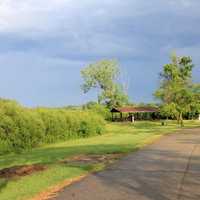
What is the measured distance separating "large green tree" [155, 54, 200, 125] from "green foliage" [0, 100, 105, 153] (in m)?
27.0

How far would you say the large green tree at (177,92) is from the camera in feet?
214

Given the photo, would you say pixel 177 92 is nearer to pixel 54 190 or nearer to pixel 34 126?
pixel 34 126

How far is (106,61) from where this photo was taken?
342 ft

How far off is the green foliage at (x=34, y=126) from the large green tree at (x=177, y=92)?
27.0 m

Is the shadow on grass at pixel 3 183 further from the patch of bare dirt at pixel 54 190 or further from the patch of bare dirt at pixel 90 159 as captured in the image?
the patch of bare dirt at pixel 90 159

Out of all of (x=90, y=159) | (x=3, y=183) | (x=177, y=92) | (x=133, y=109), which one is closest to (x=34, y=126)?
(x=90, y=159)

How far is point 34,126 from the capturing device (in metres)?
30.4

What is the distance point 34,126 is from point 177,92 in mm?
38496

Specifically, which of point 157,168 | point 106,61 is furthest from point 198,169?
point 106,61

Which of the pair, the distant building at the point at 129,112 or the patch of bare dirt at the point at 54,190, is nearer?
the patch of bare dirt at the point at 54,190

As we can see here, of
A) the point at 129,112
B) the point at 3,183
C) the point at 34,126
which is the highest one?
the point at 129,112

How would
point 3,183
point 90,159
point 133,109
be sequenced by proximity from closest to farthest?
1. point 3,183
2. point 90,159
3. point 133,109

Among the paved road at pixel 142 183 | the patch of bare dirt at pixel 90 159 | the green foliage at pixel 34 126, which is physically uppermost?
the green foliage at pixel 34 126

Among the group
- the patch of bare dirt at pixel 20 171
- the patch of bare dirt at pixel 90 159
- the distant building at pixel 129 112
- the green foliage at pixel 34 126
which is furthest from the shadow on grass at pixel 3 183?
the distant building at pixel 129 112
